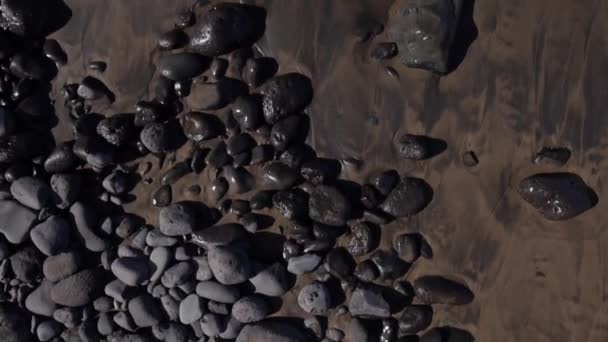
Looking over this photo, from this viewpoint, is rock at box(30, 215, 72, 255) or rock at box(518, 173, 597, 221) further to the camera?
rock at box(30, 215, 72, 255)

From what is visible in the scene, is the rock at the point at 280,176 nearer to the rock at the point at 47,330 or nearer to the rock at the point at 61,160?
the rock at the point at 61,160

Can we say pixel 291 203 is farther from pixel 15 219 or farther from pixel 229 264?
pixel 15 219

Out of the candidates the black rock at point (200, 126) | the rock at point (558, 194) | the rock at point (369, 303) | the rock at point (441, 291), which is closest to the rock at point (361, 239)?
the rock at point (369, 303)

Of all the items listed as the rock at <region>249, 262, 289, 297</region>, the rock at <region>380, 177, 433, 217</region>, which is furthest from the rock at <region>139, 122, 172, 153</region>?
the rock at <region>380, 177, 433, 217</region>

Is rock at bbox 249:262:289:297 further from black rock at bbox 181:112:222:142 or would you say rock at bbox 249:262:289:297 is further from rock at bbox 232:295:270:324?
black rock at bbox 181:112:222:142

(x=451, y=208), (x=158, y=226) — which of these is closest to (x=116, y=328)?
(x=158, y=226)

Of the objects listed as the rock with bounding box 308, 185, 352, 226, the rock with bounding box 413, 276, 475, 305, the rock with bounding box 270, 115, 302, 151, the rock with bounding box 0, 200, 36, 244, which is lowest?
the rock with bounding box 0, 200, 36, 244

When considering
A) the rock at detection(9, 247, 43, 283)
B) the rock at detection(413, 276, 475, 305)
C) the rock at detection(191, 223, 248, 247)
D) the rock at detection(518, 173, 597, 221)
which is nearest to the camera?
the rock at detection(518, 173, 597, 221)

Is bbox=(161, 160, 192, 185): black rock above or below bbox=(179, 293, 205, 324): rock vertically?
above
